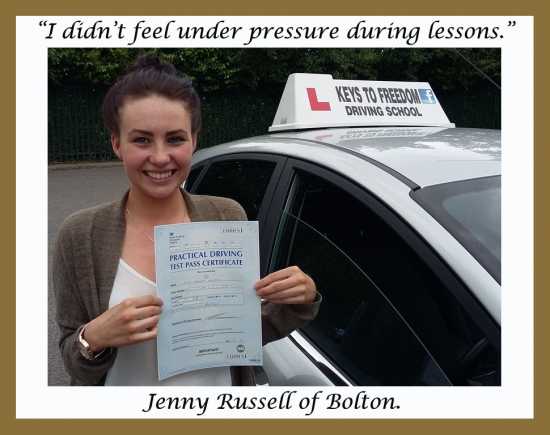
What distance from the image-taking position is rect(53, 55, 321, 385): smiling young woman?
50.9 inches

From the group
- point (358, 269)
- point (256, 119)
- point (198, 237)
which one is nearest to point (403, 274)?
point (358, 269)

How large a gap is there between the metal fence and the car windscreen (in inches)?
380

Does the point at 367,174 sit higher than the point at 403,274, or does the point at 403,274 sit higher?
the point at 367,174

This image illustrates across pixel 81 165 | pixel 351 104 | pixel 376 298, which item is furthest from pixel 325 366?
pixel 81 165

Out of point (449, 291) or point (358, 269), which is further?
point (358, 269)

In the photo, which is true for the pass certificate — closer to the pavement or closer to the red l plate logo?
the red l plate logo

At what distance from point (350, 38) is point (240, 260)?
55.4 inches

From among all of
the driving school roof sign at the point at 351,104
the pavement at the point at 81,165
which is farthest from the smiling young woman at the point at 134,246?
the pavement at the point at 81,165

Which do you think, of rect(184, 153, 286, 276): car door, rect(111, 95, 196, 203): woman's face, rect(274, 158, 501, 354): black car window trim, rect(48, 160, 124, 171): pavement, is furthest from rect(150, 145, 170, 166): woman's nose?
rect(48, 160, 124, 171): pavement

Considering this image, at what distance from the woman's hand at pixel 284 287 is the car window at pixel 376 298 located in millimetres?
371

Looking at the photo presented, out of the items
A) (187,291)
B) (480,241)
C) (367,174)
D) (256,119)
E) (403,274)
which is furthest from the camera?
(256,119)

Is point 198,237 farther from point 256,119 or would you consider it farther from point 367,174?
point 256,119

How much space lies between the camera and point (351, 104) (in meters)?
2.84

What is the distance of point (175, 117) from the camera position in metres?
1.33
